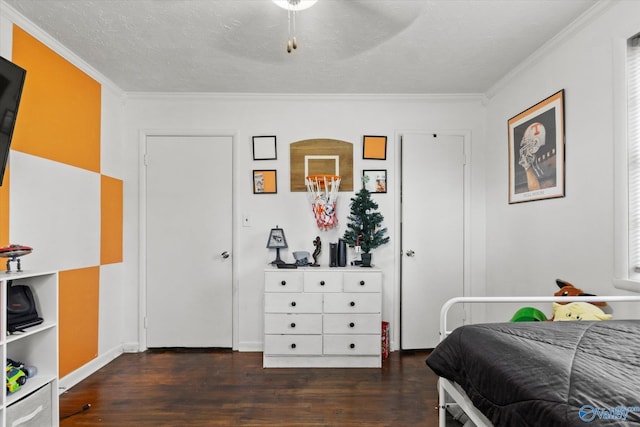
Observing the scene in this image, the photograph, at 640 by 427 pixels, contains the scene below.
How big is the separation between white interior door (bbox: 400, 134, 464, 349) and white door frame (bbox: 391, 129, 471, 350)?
34 mm

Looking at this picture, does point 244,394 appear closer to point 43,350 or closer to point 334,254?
point 43,350

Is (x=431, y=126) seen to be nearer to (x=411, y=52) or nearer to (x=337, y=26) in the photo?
(x=411, y=52)

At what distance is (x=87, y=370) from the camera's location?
295cm

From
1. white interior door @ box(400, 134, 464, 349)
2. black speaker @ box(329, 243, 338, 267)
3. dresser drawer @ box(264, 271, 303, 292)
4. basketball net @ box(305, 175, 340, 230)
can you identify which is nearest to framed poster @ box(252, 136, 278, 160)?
basketball net @ box(305, 175, 340, 230)

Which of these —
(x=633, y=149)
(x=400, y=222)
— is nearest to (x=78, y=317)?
(x=400, y=222)

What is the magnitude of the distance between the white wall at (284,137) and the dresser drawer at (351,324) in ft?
1.56

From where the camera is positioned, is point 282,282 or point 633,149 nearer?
point 633,149

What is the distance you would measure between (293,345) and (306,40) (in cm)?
233

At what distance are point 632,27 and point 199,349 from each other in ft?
12.6

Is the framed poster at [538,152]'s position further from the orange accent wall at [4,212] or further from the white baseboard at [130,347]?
the white baseboard at [130,347]

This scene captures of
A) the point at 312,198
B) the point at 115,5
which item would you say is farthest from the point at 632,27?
the point at 115,5

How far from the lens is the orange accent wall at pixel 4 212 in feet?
7.09

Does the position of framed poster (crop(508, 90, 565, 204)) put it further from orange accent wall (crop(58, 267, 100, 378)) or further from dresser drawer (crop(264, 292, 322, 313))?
orange accent wall (crop(58, 267, 100, 378))

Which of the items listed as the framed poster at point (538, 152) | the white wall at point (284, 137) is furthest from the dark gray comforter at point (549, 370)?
the white wall at point (284, 137)
